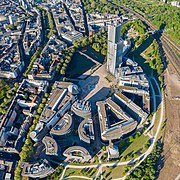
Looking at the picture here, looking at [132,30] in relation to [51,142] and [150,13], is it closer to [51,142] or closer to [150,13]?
[150,13]

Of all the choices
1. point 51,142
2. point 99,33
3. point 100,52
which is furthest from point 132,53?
point 51,142

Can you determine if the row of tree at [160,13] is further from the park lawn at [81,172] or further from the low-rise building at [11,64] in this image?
the park lawn at [81,172]

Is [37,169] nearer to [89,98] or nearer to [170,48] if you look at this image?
[89,98]

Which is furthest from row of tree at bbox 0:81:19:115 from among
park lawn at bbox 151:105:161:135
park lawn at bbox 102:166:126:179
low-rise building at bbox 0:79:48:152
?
park lawn at bbox 151:105:161:135

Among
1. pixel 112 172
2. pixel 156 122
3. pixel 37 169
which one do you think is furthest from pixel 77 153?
pixel 156 122

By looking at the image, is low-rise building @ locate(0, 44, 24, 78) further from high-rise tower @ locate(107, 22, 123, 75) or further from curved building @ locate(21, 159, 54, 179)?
curved building @ locate(21, 159, 54, 179)
